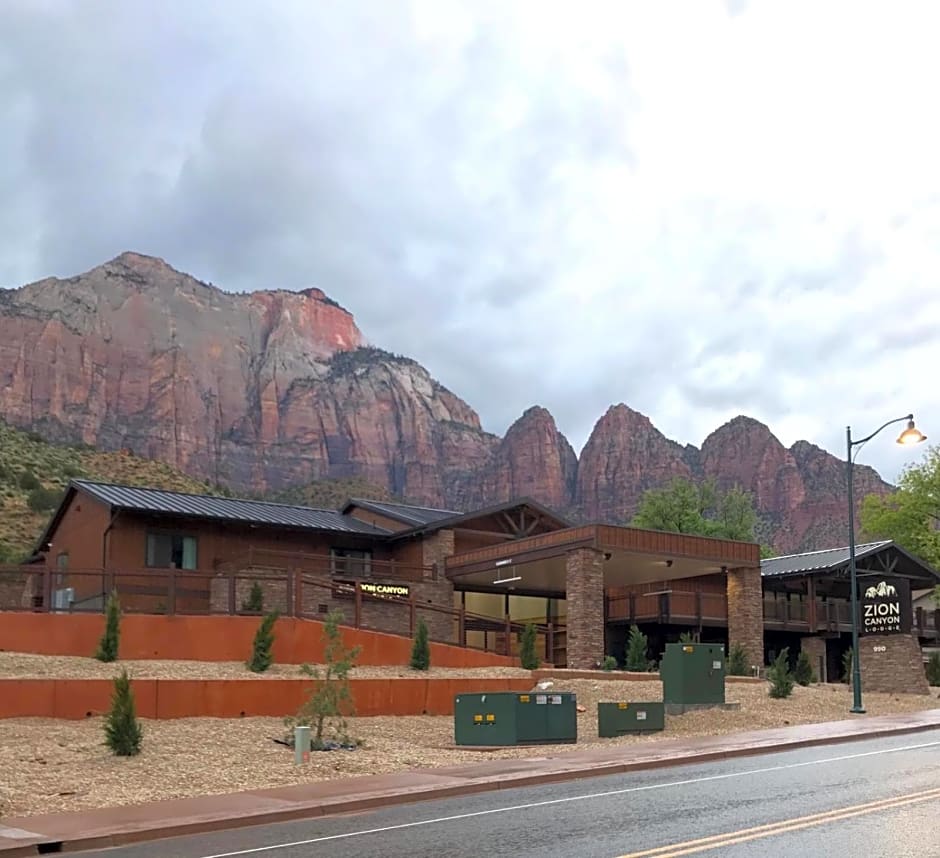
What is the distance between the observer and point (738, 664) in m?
34.8

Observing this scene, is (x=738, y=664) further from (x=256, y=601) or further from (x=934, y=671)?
(x=256, y=601)

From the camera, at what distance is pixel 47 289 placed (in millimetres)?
165500

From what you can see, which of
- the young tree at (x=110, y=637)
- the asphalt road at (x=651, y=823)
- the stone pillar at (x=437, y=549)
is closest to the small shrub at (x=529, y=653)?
the stone pillar at (x=437, y=549)

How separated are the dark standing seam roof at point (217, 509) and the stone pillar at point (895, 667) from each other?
58.1 ft

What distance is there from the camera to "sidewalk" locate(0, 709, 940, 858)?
1337cm

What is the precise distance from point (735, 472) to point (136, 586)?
446ft

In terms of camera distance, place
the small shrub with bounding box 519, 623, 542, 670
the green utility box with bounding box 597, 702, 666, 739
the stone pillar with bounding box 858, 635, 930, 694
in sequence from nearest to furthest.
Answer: the green utility box with bounding box 597, 702, 666, 739
the small shrub with bounding box 519, 623, 542, 670
the stone pillar with bounding box 858, 635, 930, 694

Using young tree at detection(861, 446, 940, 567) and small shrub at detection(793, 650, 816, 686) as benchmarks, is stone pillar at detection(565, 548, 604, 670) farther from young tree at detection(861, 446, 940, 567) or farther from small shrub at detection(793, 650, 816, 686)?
young tree at detection(861, 446, 940, 567)

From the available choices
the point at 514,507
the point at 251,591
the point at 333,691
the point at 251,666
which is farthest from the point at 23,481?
the point at 333,691

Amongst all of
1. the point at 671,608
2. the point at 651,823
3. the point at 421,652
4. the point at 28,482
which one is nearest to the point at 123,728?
the point at 651,823

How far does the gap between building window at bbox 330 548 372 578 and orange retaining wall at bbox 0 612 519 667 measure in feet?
23.1

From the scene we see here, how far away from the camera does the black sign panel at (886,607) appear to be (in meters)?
35.0

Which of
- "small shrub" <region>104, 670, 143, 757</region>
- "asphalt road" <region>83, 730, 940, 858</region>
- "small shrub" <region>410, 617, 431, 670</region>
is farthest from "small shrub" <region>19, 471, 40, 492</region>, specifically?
"asphalt road" <region>83, 730, 940, 858</region>

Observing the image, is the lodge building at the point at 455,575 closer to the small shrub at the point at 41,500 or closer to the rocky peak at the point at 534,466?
the small shrub at the point at 41,500
